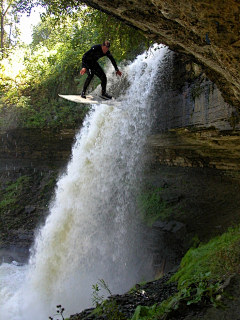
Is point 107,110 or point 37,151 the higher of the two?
point 107,110

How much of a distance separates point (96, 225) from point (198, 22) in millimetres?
6871

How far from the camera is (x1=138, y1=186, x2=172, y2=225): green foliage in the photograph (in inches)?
341

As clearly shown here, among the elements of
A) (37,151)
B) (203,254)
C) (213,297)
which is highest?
(37,151)

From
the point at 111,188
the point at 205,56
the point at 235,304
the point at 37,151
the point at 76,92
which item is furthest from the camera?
the point at 37,151

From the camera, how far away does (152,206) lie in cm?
921

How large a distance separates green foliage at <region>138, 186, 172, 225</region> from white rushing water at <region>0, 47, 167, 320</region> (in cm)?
28

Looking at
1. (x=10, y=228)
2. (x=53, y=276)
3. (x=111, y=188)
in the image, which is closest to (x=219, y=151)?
(x=111, y=188)

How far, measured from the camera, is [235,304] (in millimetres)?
2992

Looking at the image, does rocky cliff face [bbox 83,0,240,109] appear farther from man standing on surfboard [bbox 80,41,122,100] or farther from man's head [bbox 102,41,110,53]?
man standing on surfboard [bbox 80,41,122,100]

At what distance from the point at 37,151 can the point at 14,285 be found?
6547mm

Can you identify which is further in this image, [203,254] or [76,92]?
[76,92]

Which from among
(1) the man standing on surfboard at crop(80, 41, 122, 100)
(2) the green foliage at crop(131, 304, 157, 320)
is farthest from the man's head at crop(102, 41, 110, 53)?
(2) the green foliage at crop(131, 304, 157, 320)

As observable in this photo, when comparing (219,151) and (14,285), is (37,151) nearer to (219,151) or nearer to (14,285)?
(14,285)

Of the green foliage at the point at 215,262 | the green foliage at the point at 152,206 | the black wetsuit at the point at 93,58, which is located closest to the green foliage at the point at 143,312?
the green foliage at the point at 215,262
